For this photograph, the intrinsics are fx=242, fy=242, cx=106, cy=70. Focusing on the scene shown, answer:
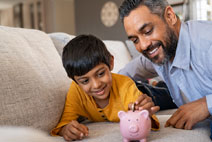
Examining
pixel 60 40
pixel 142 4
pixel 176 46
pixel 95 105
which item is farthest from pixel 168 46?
pixel 60 40

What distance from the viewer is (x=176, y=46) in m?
1.28

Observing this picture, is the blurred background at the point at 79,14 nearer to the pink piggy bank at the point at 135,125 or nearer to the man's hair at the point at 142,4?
the man's hair at the point at 142,4

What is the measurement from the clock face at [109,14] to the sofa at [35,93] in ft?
14.7

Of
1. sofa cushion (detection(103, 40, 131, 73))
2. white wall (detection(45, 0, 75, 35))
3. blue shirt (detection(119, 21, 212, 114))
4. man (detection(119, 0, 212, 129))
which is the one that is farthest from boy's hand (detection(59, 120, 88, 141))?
white wall (detection(45, 0, 75, 35))

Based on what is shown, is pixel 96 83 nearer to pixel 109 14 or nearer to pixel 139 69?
pixel 139 69

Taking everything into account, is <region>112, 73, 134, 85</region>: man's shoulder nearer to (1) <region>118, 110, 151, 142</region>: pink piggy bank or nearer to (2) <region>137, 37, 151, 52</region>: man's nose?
(2) <region>137, 37, 151, 52</region>: man's nose

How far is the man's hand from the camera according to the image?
1.04m

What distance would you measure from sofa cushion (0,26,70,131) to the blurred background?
362 centimetres

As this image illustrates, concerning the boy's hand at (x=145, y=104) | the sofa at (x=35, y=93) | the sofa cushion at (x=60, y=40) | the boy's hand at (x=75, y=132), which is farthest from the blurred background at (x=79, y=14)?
the boy's hand at (x=75, y=132)

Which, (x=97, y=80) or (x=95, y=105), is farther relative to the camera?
Answer: (x=95, y=105)

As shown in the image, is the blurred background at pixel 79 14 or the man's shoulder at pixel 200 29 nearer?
the man's shoulder at pixel 200 29

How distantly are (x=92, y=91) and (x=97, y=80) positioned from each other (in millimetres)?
62

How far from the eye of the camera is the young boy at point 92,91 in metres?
0.99

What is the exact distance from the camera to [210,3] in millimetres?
4117
